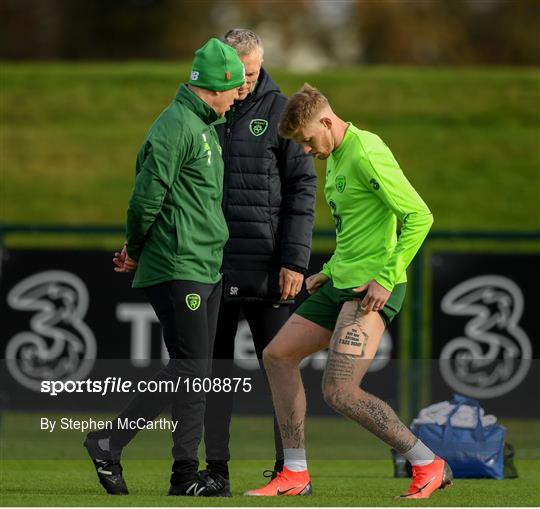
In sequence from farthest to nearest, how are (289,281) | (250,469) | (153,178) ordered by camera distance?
(250,469) < (289,281) < (153,178)

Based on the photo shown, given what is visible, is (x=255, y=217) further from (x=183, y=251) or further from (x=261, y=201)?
(x=183, y=251)

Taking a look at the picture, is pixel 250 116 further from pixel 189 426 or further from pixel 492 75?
pixel 492 75

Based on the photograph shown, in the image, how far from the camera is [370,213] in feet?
24.3

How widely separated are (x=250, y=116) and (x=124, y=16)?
1295 inches

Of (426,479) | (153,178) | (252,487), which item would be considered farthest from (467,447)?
(153,178)

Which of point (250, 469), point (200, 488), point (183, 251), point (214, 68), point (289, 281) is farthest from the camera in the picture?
point (250, 469)

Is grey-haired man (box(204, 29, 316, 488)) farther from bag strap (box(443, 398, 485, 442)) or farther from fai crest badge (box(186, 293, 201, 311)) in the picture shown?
bag strap (box(443, 398, 485, 442))

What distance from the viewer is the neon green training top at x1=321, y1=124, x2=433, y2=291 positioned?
7254 mm

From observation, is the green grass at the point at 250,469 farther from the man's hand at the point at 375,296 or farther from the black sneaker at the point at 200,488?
the man's hand at the point at 375,296

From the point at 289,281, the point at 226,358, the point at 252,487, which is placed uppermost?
the point at 289,281

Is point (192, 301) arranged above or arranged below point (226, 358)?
above

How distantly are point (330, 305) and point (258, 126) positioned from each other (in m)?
1.07

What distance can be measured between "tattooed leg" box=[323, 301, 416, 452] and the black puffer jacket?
74 centimetres

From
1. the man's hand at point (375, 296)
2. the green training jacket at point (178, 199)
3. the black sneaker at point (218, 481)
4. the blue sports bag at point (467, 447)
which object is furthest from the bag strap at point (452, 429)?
the green training jacket at point (178, 199)
